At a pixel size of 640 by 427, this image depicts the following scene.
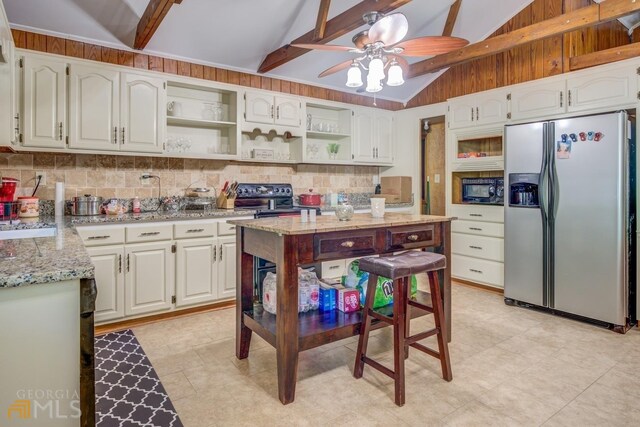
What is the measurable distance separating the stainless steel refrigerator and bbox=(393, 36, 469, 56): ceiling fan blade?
5.04 ft

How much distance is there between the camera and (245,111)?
407cm

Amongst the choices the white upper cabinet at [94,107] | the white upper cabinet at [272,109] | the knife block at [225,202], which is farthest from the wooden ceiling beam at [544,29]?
the white upper cabinet at [94,107]

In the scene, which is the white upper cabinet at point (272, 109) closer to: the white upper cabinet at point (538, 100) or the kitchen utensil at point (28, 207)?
the kitchen utensil at point (28, 207)

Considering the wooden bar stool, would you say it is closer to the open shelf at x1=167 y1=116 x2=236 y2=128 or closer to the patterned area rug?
the patterned area rug

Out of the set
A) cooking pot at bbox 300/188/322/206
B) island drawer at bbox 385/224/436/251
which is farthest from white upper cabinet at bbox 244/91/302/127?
island drawer at bbox 385/224/436/251

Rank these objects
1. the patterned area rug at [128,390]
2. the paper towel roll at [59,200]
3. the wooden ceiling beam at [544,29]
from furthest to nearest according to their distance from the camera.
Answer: the paper towel roll at [59,200]
the wooden ceiling beam at [544,29]
the patterned area rug at [128,390]

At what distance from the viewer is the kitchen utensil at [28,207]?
3.00 m

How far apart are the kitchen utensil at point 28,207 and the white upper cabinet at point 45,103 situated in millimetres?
429

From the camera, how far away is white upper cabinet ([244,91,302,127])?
411 centimetres

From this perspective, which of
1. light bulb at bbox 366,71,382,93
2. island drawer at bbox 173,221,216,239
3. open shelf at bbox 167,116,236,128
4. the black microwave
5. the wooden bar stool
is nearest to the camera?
the wooden bar stool

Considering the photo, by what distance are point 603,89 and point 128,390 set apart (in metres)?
4.25

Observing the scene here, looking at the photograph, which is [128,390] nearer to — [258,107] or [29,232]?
[29,232]

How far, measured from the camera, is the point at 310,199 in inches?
183

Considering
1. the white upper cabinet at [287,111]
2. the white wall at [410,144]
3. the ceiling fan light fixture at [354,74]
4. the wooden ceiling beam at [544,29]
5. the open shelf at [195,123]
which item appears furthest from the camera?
the white wall at [410,144]
